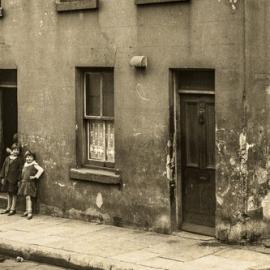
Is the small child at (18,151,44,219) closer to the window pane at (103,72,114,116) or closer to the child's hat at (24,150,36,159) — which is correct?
the child's hat at (24,150,36,159)

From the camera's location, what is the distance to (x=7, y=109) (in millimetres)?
16641

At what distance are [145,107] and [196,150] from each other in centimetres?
123

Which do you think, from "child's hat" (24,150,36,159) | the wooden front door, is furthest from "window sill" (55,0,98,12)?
"child's hat" (24,150,36,159)

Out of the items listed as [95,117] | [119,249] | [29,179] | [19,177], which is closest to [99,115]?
[95,117]

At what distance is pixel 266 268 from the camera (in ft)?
35.4

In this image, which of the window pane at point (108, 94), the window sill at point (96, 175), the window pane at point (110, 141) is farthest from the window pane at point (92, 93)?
the window sill at point (96, 175)

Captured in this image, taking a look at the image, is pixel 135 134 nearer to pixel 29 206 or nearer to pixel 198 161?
pixel 198 161

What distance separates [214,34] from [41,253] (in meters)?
4.59

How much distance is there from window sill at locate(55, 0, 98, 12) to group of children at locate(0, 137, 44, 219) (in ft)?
9.97

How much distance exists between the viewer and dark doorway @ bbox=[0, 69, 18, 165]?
645 inches

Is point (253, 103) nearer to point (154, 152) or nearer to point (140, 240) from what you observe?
point (154, 152)

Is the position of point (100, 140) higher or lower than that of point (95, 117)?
lower

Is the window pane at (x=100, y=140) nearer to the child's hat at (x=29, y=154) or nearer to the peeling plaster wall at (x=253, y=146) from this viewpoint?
the child's hat at (x=29, y=154)

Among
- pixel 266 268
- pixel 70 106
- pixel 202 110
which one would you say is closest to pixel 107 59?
pixel 70 106
